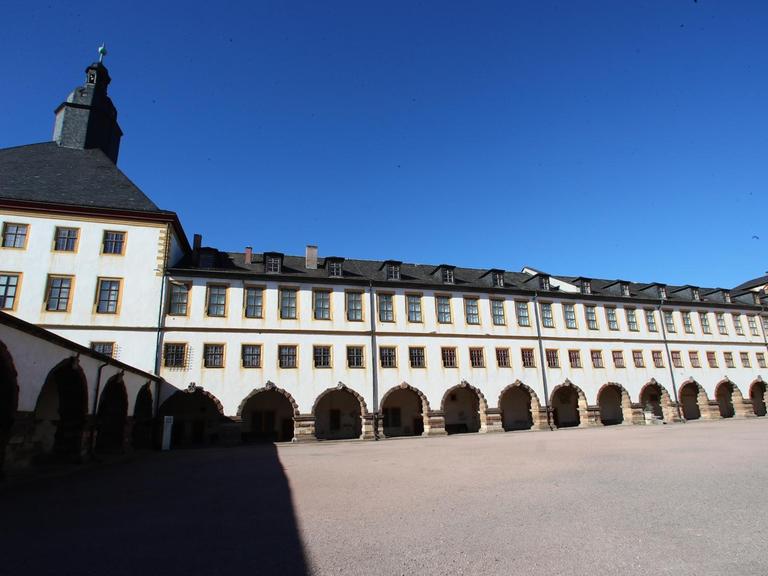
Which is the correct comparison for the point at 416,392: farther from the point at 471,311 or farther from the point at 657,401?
the point at 657,401

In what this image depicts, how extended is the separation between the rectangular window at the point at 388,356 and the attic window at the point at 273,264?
26.5ft

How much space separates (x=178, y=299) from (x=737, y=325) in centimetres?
4414

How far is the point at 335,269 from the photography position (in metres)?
30.2

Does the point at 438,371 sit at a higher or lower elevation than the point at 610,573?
higher

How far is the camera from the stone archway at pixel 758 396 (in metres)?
38.8

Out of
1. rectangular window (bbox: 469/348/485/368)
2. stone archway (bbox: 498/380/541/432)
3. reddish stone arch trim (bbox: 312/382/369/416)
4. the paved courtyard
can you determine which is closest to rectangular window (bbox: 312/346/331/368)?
reddish stone arch trim (bbox: 312/382/369/416)

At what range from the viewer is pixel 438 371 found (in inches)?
1174

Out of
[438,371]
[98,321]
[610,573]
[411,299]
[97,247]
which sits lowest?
[610,573]

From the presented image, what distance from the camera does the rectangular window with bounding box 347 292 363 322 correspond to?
29250 mm

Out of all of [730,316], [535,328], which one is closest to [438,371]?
[535,328]

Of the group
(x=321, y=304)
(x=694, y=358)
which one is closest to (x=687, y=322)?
(x=694, y=358)

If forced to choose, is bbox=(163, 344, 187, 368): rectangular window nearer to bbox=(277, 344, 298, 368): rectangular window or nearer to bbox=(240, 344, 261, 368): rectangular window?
bbox=(240, 344, 261, 368): rectangular window

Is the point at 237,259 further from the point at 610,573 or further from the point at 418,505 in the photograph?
the point at 610,573

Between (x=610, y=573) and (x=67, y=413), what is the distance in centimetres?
1562
